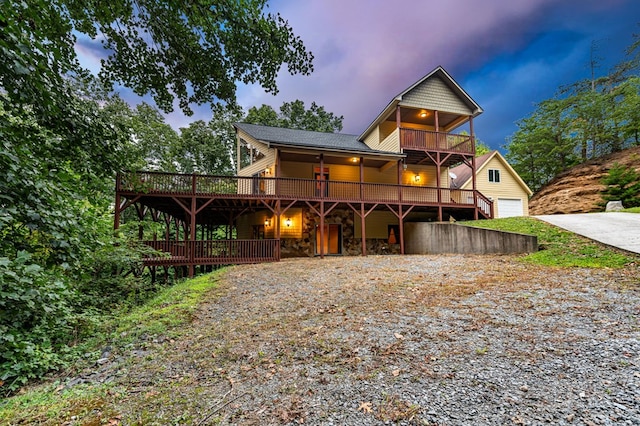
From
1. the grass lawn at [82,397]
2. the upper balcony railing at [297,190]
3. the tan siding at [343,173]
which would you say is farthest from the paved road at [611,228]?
the grass lawn at [82,397]

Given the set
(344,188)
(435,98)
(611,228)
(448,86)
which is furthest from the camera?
(448,86)

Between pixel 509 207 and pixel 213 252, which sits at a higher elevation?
pixel 509 207

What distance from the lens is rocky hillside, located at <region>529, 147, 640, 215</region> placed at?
1906 centimetres

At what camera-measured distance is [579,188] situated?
20.3 m

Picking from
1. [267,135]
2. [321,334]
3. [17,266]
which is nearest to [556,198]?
[267,135]

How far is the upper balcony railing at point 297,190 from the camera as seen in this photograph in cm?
1167

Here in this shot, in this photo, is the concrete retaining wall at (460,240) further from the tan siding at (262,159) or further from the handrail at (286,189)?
the tan siding at (262,159)

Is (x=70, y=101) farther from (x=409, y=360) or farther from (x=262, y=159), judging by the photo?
(x=262, y=159)

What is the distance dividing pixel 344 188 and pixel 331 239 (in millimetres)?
3200

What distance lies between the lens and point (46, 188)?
313cm

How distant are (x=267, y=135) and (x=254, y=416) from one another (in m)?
15.8

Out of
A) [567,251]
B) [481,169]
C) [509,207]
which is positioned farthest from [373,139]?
[567,251]

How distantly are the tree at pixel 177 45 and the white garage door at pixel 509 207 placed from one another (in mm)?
18978

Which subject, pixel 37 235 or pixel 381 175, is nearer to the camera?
pixel 37 235
